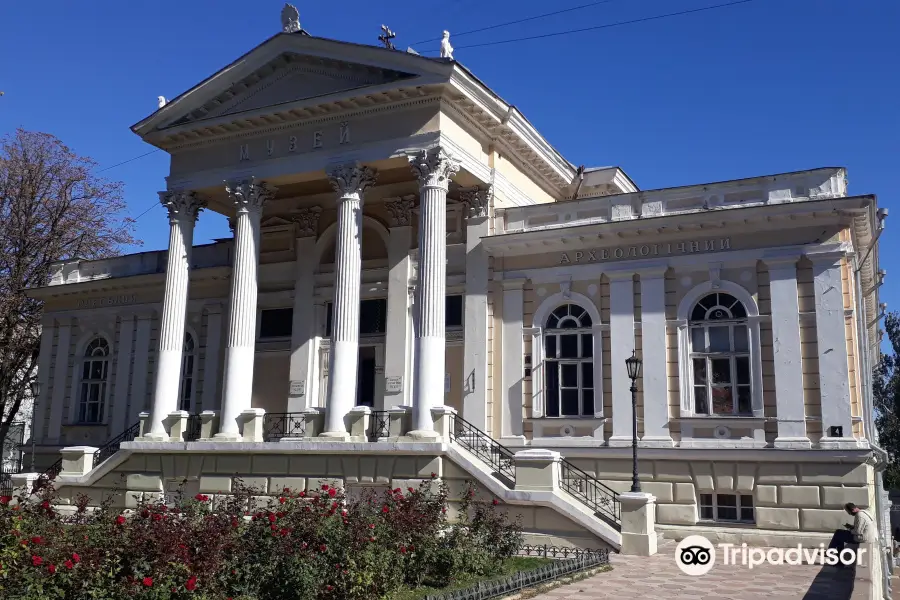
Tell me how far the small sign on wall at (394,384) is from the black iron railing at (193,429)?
15.7 ft

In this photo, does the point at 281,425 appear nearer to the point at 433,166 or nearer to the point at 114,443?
the point at 114,443

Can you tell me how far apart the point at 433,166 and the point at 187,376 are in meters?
11.2

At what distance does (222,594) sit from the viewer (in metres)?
9.17

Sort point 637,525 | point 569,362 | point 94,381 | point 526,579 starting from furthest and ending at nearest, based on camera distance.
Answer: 1. point 94,381
2. point 569,362
3. point 637,525
4. point 526,579

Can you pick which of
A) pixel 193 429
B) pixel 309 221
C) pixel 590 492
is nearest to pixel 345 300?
pixel 309 221

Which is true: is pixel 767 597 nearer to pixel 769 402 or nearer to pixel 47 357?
pixel 769 402

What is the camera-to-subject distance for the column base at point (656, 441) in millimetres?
17953

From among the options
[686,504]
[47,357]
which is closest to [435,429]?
[686,504]

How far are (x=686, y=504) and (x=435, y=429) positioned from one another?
552cm

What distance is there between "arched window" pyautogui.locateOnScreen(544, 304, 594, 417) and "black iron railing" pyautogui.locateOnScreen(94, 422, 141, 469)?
1071cm

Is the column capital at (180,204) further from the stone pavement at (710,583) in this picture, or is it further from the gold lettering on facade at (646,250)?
the stone pavement at (710,583)

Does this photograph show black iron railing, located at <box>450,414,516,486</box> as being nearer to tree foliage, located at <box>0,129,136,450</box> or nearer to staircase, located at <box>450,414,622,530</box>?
staircase, located at <box>450,414,622,530</box>

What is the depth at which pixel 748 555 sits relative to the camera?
1509 centimetres

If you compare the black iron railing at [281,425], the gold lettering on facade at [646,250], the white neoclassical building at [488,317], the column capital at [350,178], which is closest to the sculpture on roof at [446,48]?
the white neoclassical building at [488,317]
